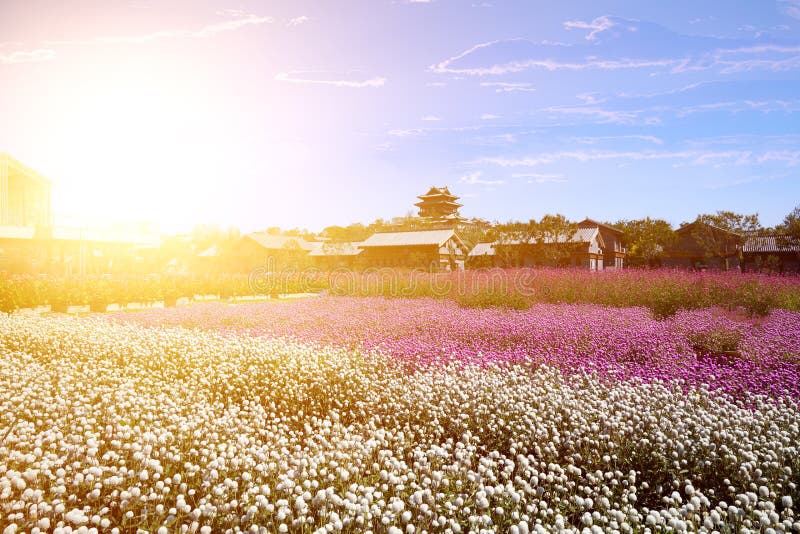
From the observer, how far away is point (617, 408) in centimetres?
516

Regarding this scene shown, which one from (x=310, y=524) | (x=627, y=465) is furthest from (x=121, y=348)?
(x=627, y=465)

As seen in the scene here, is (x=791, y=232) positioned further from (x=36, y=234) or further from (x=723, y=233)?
(x=36, y=234)

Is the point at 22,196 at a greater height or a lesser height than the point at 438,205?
lesser

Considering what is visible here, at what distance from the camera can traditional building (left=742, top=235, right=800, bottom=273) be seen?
37.0 metres

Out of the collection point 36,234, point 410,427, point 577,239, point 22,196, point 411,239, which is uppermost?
point 22,196

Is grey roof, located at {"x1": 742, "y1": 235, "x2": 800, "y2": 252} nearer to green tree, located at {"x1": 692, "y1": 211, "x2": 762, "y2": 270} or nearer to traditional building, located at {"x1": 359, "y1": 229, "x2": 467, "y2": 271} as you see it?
green tree, located at {"x1": 692, "y1": 211, "x2": 762, "y2": 270}

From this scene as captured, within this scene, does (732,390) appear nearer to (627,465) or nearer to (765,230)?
(627,465)

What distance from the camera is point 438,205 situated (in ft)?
250

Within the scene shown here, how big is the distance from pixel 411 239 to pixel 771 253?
96.3 feet

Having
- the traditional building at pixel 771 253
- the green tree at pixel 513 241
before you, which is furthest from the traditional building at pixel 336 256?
the traditional building at pixel 771 253

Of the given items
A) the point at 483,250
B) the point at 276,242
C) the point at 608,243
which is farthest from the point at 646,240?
the point at 276,242

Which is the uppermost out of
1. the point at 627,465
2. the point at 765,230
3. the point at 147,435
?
the point at 765,230

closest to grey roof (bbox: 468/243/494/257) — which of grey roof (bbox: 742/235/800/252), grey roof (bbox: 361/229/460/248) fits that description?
grey roof (bbox: 361/229/460/248)

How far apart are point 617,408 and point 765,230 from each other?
46.5m
